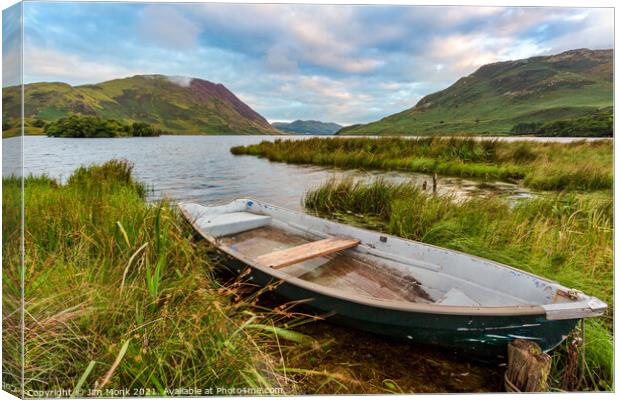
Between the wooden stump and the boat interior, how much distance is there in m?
0.35

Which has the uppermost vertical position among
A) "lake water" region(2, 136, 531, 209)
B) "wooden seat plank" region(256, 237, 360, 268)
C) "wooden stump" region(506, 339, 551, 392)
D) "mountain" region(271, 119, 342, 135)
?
"mountain" region(271, 119, 342, 135)

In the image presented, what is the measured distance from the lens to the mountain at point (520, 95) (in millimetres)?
2309

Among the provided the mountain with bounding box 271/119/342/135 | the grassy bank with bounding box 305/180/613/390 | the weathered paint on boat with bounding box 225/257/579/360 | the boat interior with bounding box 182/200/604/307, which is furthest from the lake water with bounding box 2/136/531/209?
the weathered paint on boat with bounding box 225/257/579/360

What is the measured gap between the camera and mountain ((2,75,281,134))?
3.51m

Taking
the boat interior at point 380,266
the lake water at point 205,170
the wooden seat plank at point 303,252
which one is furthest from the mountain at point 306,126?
the lake water at point 205,170

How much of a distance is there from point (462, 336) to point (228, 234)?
2624mm

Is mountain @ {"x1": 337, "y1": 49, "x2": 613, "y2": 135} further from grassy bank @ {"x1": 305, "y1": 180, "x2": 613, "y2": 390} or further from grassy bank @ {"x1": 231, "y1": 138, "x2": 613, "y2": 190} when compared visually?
grassy bank @ {"x1": 305, "y1": 180, "x2": 613, "y2": 390}

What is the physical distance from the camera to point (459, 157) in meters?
6.36

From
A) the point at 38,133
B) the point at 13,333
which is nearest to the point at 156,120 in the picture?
the point at 38,133

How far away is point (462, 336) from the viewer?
6.24 ft

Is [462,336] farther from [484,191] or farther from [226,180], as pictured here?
[226,180]

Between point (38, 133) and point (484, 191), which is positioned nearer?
point (38, 133)

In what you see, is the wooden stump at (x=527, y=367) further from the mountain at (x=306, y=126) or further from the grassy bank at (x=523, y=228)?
the mountain at (x=306, y=126)

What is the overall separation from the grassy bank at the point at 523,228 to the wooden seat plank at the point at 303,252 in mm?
1091
